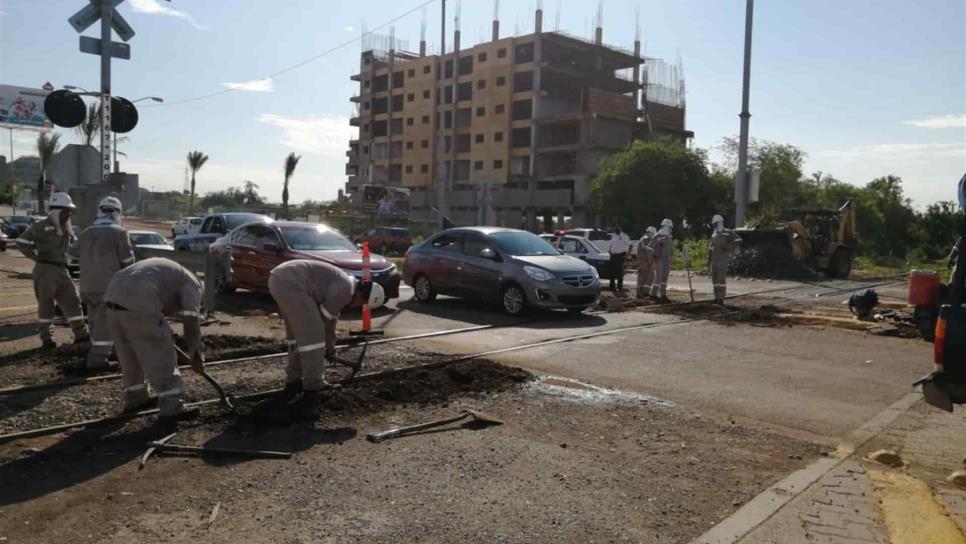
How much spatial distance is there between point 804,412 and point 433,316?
24.0 ft

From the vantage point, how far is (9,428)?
5.59 meters

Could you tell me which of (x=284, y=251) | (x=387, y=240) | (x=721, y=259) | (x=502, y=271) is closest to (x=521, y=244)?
(x=502, y=271)

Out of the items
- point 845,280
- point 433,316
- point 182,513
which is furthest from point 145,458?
point 845,280

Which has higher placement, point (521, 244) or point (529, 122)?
point (529, 122)

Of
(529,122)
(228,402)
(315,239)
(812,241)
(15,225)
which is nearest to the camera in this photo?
(228,402)

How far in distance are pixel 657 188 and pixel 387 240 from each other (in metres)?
20.2

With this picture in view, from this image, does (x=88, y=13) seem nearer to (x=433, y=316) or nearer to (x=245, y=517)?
(x=433, y=316)

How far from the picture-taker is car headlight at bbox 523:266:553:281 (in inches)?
515

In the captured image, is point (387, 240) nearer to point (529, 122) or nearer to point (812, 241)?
point (812, 241)

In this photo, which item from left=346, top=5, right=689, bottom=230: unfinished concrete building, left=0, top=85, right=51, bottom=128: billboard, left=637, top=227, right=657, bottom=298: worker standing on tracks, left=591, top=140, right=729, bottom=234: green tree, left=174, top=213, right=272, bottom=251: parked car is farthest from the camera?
left=346, top=5, right=689, bottom=230: unfinished concrete building

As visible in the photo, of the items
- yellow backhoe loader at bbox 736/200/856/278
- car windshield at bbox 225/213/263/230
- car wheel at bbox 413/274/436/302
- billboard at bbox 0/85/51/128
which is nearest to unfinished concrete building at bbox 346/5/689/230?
billboard at bbox 0/85/51/128

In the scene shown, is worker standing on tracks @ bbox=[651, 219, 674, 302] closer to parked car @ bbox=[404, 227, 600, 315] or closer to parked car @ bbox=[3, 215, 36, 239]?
parked car @ bbox=[404, 227, 600, 315]

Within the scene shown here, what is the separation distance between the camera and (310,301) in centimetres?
638

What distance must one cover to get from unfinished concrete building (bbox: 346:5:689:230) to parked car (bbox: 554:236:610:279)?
39710mm
